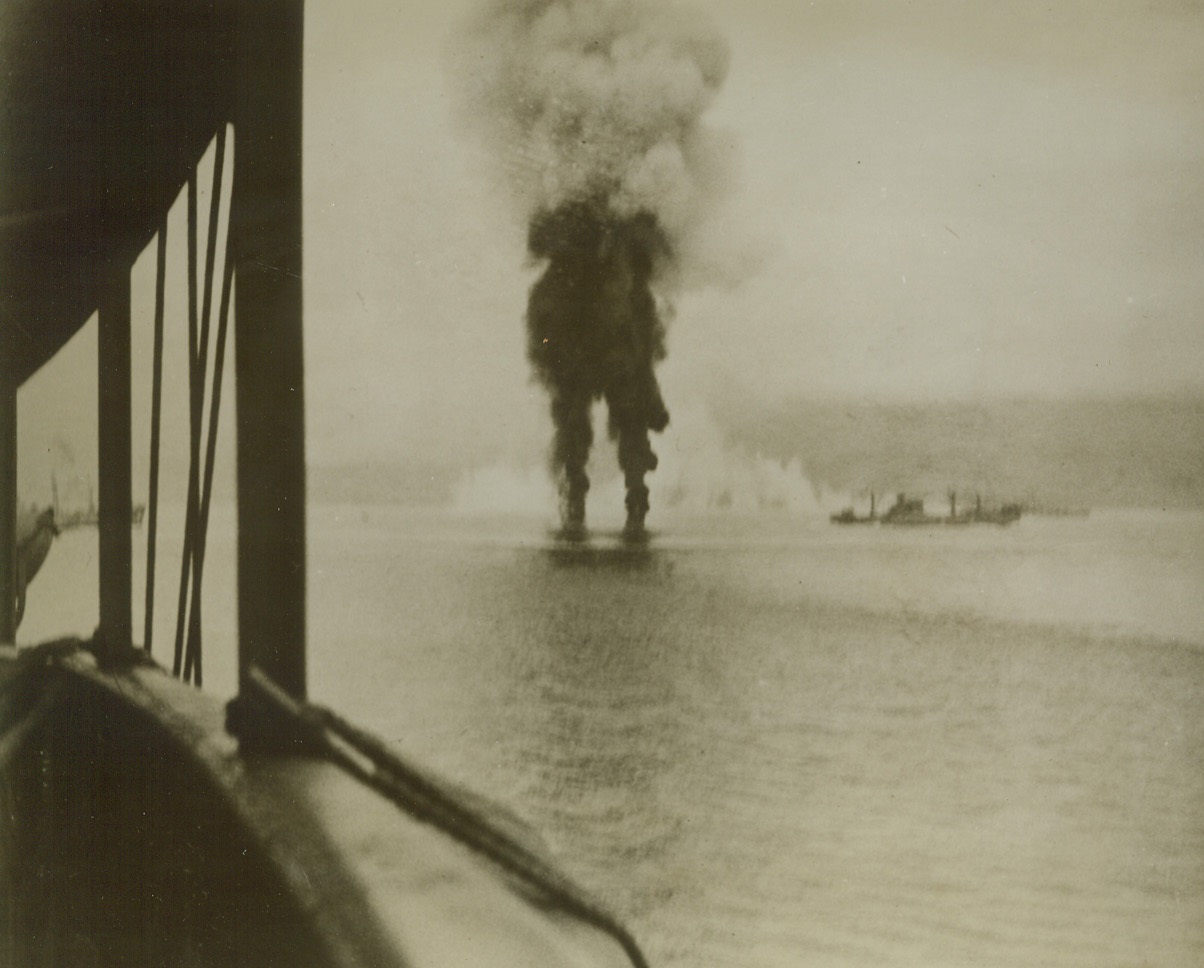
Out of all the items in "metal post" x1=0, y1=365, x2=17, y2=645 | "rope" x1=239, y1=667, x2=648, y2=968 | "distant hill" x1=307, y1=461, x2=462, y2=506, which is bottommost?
"rope" x1=239, y1=667, x2=648, y2=968

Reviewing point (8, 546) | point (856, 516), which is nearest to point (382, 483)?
point (856, 516)

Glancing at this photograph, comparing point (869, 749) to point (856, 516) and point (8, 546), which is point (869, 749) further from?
point (8, 546)

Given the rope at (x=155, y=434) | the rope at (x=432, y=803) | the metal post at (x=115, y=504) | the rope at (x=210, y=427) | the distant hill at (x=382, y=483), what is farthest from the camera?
the metal post at (x=115, y=504)

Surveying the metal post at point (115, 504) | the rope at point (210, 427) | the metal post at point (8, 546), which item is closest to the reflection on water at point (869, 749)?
the rope at point (210, 427)

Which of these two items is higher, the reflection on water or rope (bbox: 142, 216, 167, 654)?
rope (bbox: 142, 216, 167, 654)

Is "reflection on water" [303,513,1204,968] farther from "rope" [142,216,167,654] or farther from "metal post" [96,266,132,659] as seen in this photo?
"metal post" [96,266,132,659]

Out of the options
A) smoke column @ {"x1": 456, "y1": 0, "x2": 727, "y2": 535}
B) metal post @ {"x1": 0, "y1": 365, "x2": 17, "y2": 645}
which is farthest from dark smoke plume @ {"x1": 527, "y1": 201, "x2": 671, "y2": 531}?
metal post @ {"x1": 0, "y1": 365, "x2": 17, "y2": 645}

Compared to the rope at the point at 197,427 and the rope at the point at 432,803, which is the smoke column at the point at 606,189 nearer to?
the rope at the point at 432,803

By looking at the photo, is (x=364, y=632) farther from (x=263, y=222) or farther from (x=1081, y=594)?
(x=1081, y=594)
